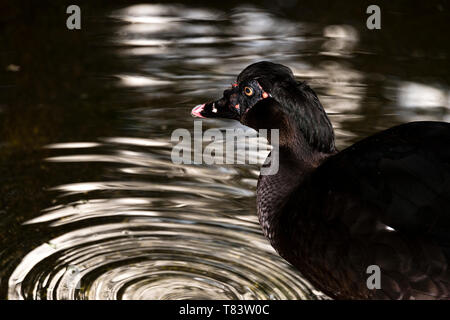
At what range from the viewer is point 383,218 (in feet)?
11.0

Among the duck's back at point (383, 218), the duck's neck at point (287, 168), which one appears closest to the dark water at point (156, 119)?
the duck's neck at point (287, 168)

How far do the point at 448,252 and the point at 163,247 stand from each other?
1552 millimetres

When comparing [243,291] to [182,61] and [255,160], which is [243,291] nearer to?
[255,160]

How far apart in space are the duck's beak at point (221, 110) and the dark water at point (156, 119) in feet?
1.90

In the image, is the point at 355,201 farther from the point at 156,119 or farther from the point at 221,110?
the point at 156,119

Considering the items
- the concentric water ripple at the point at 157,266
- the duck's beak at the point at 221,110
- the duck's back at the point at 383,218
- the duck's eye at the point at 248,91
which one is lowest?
the concentric water ripple at the point at 157,266

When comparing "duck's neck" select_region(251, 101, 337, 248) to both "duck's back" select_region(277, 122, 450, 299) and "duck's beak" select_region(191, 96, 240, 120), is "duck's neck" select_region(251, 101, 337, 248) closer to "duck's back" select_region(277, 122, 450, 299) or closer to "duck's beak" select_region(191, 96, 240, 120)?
"duck's back" select_region(277, 122, 450, 299)

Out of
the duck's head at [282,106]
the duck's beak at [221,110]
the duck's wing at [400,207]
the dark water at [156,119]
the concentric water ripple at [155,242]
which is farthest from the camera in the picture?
the duck's beak at [221,110]

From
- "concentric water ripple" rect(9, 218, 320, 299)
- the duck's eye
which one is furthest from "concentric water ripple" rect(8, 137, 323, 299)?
the duck's eye

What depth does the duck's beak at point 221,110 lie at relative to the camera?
4.16 meters

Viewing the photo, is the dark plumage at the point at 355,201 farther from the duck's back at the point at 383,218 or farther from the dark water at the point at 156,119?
the dark water at the point at 156,119

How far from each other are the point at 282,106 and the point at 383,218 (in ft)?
2.65

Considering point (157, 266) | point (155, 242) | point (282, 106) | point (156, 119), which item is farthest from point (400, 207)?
point (156, 119)

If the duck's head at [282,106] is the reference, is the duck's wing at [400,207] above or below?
below
